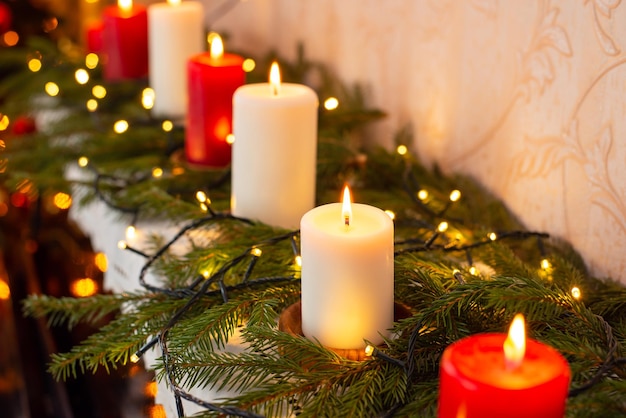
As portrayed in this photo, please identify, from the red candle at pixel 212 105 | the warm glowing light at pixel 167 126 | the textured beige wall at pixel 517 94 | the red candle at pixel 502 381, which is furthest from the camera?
the warm glowing light at pixel 167 126

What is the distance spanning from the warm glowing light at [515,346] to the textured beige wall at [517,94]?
322 millimetres

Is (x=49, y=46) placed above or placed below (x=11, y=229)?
above

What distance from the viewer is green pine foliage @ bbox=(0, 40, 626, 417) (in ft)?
1.74

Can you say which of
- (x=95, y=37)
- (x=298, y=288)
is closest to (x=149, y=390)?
(x=298, y=288)

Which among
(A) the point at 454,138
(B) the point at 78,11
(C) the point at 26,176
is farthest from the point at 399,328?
(B) the point at 78,11

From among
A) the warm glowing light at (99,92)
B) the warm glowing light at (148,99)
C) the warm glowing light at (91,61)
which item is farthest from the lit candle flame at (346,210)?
the warm glowing light at (91,61)

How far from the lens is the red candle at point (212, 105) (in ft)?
3.14

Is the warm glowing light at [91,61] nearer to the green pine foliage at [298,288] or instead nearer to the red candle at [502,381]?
the green pine foliage at [298,288]

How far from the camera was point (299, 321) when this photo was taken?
633 millimetres

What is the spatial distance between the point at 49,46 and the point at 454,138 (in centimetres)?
85

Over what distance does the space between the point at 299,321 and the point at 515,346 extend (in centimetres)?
25

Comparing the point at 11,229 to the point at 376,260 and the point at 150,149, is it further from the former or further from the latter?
the point at 376,260

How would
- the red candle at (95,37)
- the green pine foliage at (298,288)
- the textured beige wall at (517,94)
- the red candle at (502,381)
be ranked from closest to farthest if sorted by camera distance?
the red candle at (502,381) < the green pine foliage at (298,288) < the textured beige wall at (517,94) < the red candle at (95,37)

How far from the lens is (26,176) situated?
37.6 inches
